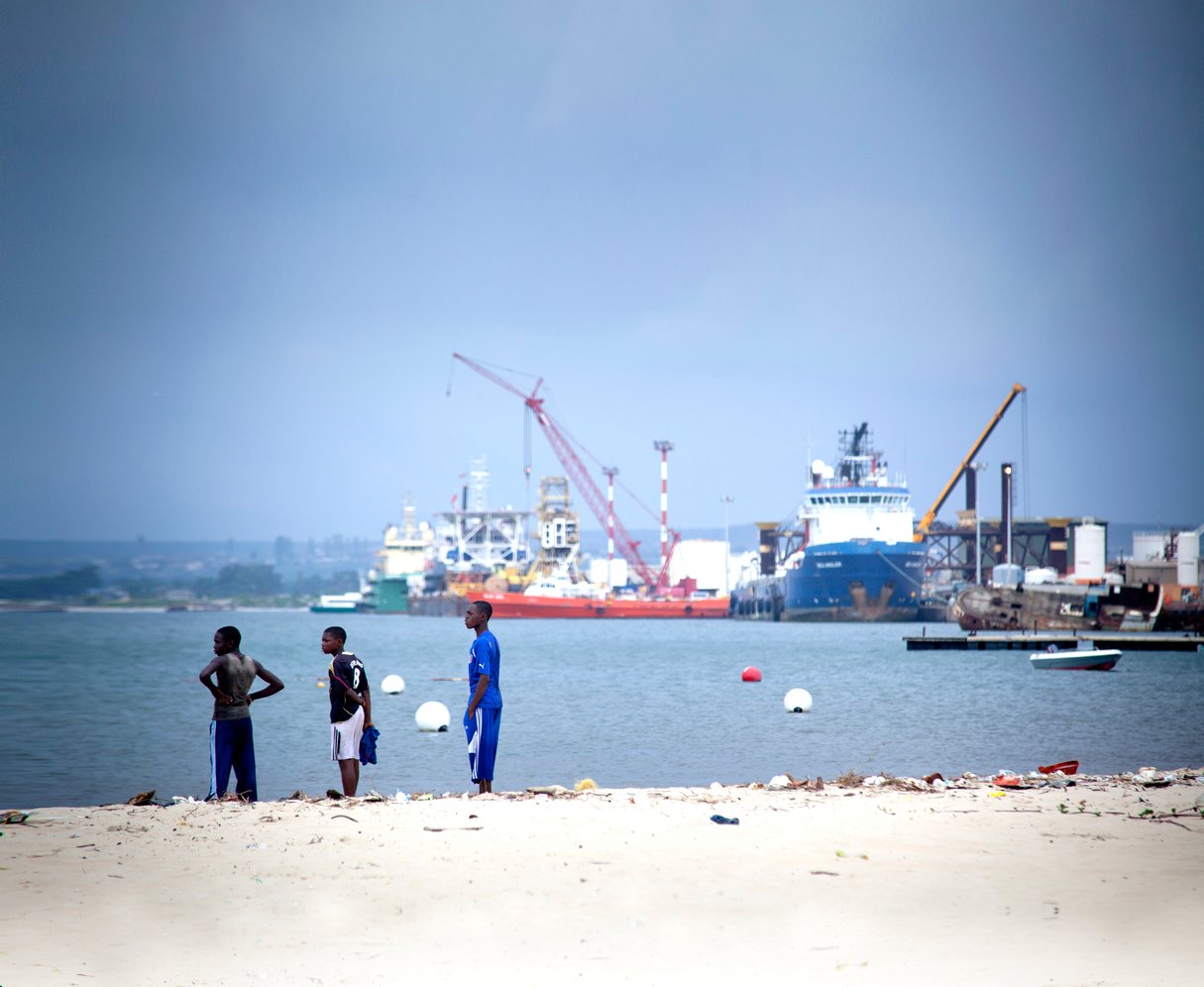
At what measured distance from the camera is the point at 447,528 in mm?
151250

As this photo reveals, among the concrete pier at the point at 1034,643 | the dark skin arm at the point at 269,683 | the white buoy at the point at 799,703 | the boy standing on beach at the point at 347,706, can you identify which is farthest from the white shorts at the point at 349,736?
the concrete pier at the point at 1034,643

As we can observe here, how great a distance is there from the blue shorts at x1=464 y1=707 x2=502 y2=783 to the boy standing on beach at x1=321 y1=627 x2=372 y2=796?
2.95 ft

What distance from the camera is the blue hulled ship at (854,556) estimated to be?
320 ft

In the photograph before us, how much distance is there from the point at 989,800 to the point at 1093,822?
1.22 meters

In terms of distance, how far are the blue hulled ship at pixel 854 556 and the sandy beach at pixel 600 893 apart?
3417 inches

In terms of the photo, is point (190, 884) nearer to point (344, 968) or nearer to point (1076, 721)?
point (344, 968)

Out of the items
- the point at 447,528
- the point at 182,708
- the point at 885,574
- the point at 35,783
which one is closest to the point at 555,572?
the point at 447,528

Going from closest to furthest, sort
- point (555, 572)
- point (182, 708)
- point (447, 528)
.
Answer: point (182, 708) < point (555, 572) < point (447, 528)

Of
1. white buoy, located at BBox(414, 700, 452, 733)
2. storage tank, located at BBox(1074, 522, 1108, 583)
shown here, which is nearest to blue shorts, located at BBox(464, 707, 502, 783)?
white buoy, located at BBox(414, 700, 452, 733)

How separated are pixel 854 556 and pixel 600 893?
89.9 meters

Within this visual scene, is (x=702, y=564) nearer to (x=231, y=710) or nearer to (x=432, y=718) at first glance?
(x=432, y=718)

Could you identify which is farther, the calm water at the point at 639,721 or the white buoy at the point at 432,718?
→ the white buoy at the point at 432,718

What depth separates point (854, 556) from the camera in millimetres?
96875

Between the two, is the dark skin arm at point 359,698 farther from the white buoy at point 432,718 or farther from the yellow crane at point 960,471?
the yellow crane at point 960,471
